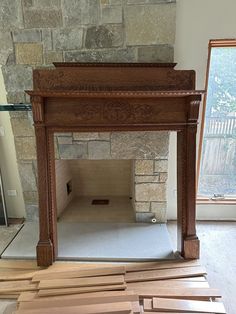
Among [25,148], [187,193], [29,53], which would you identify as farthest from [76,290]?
[29,53]

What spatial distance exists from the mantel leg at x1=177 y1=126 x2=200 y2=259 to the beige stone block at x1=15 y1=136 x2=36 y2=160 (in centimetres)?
144

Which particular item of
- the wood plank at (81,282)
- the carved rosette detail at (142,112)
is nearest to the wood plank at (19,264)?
the wood plank at (81,282)

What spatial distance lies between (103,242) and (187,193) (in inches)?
35.9

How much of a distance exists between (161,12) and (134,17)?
0.77ft

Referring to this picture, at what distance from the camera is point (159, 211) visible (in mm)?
2570

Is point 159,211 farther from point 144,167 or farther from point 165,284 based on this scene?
point 165,284

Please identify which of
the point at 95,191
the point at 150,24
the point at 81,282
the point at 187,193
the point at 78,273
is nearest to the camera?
the point at 81,282

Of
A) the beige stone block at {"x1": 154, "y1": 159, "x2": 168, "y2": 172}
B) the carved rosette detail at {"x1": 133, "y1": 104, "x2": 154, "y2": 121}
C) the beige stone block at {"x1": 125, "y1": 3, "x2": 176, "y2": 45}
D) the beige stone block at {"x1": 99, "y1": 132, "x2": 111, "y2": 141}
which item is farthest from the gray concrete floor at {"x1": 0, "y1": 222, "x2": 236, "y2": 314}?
the beige stone block at {"x1": 125, "y1": 3, "x2": 176, "y2": 45}

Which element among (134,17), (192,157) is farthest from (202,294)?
(134,17)

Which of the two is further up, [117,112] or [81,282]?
[117,112]

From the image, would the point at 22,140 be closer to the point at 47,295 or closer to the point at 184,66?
the point at 47,295

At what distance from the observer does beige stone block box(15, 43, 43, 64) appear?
216 cm

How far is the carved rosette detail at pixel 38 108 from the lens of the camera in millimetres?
1765

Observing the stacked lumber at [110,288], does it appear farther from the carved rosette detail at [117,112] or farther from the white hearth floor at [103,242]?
the carved rosette detail at [117,112]
